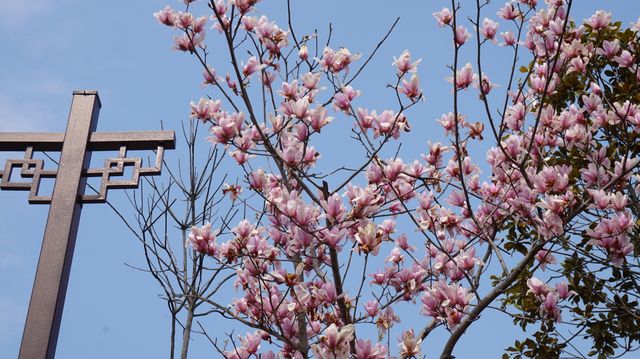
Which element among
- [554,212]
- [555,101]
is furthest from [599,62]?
[554,212]

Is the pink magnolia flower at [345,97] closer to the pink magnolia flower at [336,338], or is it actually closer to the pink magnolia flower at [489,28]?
the pink magnolia flower at [489,28]

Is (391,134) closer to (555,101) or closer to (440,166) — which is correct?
(440,166)

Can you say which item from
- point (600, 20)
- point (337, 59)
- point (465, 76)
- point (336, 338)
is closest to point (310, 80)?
point (337, 59)

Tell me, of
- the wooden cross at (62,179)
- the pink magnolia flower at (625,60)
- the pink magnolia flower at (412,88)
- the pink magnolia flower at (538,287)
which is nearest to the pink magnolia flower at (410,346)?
the pink magnolia flower at (538,287)

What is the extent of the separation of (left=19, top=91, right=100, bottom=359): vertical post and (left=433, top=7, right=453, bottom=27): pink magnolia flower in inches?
79.5

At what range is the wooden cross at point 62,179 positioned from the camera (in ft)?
10.3

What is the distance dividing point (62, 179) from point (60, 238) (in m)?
0.35

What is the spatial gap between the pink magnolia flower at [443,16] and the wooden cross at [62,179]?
5.15 feet

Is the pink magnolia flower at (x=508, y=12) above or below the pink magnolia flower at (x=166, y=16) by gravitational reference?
above

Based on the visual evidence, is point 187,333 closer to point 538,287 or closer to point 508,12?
point 538,287

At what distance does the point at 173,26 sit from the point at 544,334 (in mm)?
2970

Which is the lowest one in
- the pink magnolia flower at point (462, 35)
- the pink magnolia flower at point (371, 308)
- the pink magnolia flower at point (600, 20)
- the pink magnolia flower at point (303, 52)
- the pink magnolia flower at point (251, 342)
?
the pink magnolia flower at point (251, 342)

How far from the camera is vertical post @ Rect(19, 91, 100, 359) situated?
3094mm

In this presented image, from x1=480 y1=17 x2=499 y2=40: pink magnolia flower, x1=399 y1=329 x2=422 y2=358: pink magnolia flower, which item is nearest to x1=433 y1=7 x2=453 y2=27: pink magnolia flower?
x1=480 y1=17 x2=499 y2=40: pink magnolia flower
